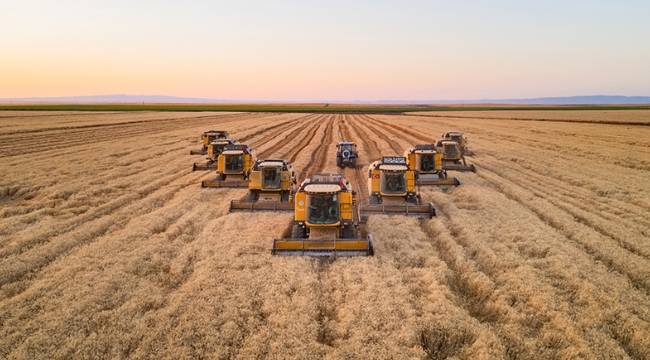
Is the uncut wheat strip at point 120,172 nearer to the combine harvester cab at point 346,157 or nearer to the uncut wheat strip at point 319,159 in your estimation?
the uncut wheat strip at point 319,159

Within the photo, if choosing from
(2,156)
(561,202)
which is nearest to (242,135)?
(2,156)

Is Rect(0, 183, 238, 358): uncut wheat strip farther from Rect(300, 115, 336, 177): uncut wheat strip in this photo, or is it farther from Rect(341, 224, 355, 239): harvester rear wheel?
Rect(300, 115, 336, 177): uncut wheat strip

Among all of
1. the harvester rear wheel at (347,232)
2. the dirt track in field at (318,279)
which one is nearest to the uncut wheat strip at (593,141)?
→ the dirt track in field at (318,279)

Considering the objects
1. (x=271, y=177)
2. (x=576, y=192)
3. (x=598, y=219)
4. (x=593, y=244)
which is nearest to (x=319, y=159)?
(x=271, y=177)

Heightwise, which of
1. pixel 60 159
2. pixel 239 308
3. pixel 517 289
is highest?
pixel 60 159

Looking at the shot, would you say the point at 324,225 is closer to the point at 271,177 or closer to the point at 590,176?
the point at 271,177

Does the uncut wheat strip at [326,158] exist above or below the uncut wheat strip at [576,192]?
above

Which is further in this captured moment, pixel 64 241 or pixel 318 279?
pixel 64 241
